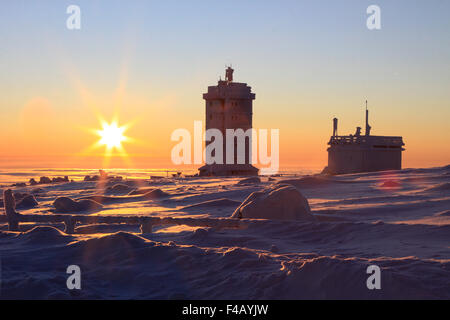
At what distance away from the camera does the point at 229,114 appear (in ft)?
126

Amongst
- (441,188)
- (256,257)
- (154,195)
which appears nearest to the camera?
(256,257)

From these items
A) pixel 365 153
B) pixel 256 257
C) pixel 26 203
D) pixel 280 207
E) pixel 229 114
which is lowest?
pixel 26 203

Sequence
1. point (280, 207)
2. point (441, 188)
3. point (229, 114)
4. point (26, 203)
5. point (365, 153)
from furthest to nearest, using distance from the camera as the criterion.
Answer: point (229, 114) < point (365, 153) < point (26, 203) < point (441, 188) < point (280, 207)

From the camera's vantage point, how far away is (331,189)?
18703 millimetres

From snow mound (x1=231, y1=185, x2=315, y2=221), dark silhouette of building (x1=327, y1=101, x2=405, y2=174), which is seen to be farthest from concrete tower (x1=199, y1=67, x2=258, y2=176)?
snow mound (x1=231, y1=185, x2=315, y2=221)

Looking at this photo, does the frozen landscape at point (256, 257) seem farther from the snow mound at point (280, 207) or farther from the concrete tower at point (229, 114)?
the concrete tower at point (229, 114)

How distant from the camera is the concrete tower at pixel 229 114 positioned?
3831cm

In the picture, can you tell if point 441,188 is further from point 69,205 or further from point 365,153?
point 365,153

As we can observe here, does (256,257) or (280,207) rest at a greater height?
(280,207)

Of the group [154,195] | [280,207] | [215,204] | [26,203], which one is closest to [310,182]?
[215,204]

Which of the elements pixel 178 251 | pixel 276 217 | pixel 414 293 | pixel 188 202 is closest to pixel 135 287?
pixel 178 251

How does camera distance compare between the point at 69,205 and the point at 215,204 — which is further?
the point at 69,205

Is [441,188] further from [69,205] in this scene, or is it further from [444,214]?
[69,205]
